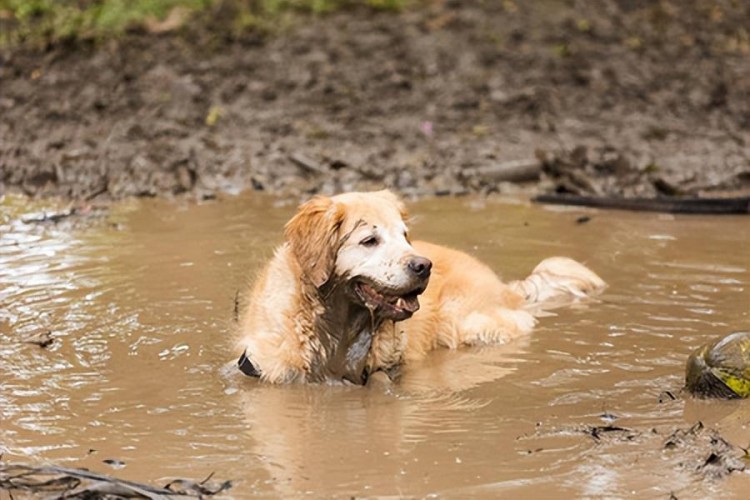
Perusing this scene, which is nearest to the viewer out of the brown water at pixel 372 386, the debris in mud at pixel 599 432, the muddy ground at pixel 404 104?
the brown water at pixel 372 386

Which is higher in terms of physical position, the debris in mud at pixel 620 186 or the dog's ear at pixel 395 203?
the dog's ear at pixel 395 203

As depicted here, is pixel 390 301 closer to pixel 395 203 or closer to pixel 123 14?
pixel 395 203

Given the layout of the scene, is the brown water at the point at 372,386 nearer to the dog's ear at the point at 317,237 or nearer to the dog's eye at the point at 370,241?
the dog's ear at the point at 317,237

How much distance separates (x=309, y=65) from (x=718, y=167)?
601 centimetres

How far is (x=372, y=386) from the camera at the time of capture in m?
7.46

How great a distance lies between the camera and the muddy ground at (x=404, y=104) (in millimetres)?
14102

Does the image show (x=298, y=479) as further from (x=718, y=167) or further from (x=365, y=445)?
(x=718, y=167)

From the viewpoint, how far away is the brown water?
5781 mm

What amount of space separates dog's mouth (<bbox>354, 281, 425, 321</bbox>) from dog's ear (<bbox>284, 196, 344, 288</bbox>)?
234 mm

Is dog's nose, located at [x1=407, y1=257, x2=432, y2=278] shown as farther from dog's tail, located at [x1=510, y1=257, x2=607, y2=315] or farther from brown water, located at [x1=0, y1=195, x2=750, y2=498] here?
dog's tail, located at [x1=510, y1=257, x2=607, y2=315]

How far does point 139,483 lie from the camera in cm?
543

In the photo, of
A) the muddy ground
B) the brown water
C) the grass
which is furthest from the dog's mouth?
the grass

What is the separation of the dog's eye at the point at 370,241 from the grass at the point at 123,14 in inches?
451

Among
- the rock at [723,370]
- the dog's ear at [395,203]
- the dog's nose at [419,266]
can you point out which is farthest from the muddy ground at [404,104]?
the dog's nose at [419,266]
